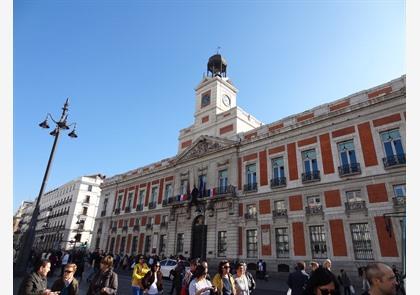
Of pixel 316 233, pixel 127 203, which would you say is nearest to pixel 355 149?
pixel 316 233

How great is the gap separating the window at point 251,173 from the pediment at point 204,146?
9.18 feet

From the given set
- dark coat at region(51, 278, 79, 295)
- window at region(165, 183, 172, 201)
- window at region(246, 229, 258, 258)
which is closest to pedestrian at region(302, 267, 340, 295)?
dark coat at region(51, 278, 79, 295)

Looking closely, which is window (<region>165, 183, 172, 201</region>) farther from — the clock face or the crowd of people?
the crowd of people

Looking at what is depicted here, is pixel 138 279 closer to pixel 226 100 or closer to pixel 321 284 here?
pixel 321 284

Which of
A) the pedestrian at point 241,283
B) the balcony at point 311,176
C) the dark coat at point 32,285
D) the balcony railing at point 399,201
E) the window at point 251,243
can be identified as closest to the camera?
the dark coat at point 32,285

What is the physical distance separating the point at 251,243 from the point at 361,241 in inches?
Answer: 309

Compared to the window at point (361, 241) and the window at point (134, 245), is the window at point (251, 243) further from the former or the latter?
the window at point (134, 245)

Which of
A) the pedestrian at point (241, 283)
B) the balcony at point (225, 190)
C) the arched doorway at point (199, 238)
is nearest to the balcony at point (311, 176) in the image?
the balcony at point (225, 190)

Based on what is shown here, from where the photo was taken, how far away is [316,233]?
59.4 ft

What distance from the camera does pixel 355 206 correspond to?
1692 cm

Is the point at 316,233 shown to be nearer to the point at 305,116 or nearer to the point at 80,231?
the point at 305,116

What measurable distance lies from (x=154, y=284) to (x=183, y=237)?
813 inches

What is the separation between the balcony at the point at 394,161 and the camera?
1603cm

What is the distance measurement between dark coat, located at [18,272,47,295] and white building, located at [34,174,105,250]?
51.2 metres
